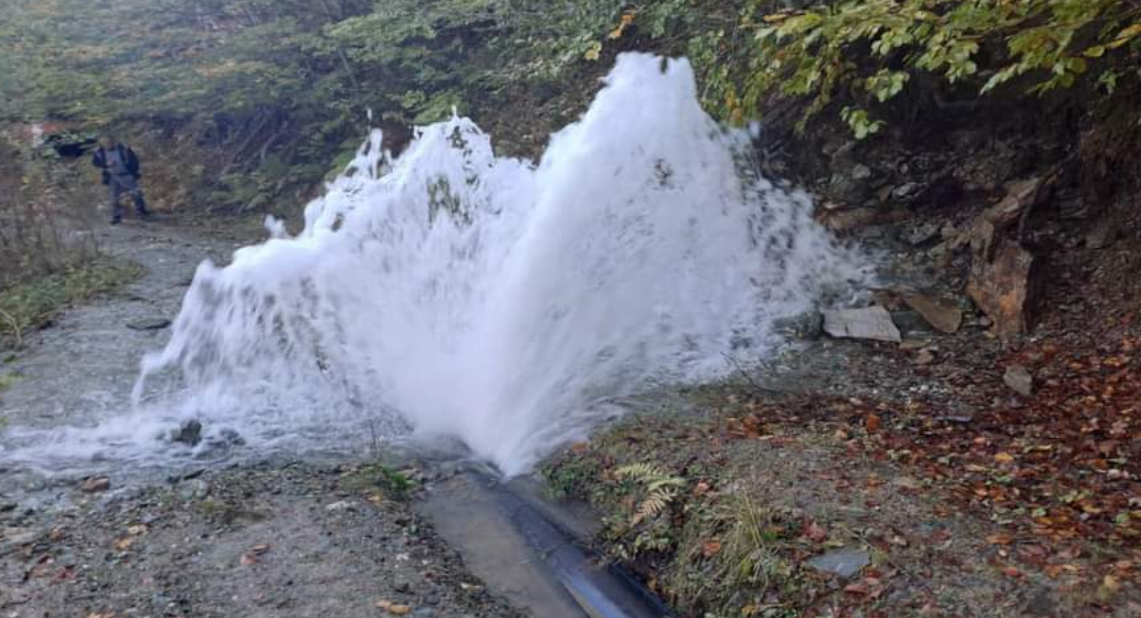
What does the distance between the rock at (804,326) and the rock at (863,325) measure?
0.08 meters

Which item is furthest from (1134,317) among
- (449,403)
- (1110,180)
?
(449,403)

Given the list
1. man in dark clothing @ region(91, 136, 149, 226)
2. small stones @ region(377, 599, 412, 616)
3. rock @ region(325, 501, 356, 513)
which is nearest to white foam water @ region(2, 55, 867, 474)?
rock @ region(325, 501, 356, 513)

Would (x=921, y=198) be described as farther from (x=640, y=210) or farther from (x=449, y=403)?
(x=449, y=403)

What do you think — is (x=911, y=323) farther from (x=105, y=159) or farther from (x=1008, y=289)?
(x=105, y=159)

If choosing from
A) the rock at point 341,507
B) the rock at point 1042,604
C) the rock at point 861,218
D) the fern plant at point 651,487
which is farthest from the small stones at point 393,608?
the rock at point 861,218

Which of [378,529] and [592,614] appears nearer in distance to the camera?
[592,614]

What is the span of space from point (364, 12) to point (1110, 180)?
41.5ft

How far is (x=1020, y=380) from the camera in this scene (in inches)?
246

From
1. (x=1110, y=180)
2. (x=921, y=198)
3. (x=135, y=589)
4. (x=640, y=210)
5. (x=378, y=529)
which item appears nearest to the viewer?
(x=135, y=589)

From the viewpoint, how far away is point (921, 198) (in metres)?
9.20

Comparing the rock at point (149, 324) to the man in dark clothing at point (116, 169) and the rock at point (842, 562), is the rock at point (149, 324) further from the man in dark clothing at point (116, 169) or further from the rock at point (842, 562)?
the rock at point (842, 562)

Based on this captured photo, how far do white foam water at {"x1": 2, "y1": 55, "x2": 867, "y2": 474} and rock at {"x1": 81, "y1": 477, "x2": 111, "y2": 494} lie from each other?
770 mm

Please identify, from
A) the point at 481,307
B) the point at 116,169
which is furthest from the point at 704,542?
the point at 116,169

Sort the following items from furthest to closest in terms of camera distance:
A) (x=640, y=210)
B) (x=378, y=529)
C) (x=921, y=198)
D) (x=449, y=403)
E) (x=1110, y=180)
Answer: (x=921, y=198)
(x=640, y=210)
(x=1110, y=180)
(x=449, y=403)
(x=378, y=529)
